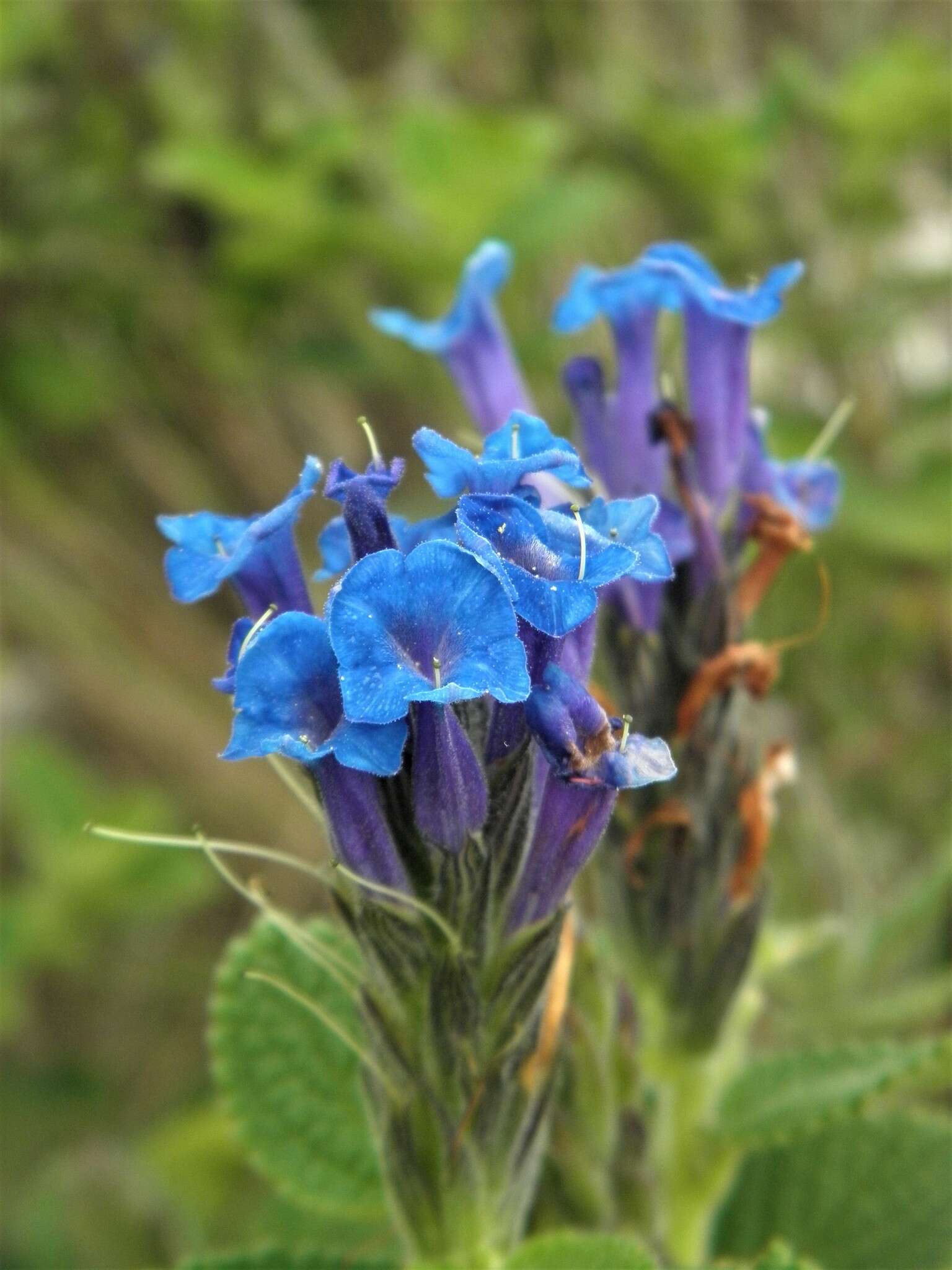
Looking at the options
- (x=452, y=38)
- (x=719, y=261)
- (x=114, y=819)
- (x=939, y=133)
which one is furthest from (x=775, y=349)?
(x=114, y=819)

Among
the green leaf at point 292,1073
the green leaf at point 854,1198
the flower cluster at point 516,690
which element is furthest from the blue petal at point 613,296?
the green leaf at point 854,1198

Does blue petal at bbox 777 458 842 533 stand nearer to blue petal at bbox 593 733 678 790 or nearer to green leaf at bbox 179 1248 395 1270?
blue petal at bbox 593 733 678 790

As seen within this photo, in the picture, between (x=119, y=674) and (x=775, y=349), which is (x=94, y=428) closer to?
(x=119, y=674)

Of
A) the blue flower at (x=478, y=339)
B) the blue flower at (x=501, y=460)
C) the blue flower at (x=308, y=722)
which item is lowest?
the blue flower at (x=308, y=722)

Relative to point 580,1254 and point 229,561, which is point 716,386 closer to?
point 229,561

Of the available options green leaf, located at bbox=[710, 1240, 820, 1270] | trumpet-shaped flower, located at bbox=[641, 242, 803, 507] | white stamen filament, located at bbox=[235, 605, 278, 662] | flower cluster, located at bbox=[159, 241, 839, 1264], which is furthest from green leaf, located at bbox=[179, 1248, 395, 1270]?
trumpet-shaped flower, located at bbox=[641, 242, 803, 507]

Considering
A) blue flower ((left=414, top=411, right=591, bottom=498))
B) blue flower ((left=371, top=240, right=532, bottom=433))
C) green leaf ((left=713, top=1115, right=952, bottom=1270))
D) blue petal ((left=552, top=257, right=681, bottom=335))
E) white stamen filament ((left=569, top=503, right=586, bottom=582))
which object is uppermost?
blue flower ((left=371, top=240, right=532, bottom=433))

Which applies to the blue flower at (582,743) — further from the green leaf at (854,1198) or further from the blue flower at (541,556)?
the green leaf at (854,1198)
